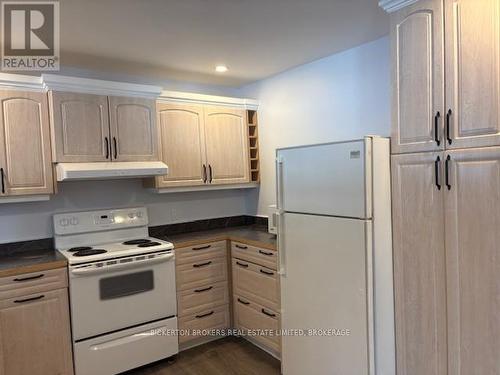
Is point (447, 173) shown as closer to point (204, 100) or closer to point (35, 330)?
point (204, 100)

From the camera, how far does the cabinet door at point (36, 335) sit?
238 cm

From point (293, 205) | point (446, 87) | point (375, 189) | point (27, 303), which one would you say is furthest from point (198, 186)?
point (446, 87)

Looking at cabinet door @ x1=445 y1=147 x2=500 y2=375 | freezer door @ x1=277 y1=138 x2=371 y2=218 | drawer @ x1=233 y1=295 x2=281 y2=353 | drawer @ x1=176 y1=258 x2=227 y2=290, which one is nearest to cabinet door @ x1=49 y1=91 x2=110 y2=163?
drawer @ x1=176 y1=258 x2=227 y2=290

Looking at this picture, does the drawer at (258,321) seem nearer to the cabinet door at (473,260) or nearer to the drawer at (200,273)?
the drawer at (200,273)

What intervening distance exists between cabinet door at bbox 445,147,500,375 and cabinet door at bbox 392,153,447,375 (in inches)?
2.3

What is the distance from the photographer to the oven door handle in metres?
2.55

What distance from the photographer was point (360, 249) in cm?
209

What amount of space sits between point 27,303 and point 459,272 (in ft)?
8.64

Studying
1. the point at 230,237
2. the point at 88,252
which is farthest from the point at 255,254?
the point at 88,252

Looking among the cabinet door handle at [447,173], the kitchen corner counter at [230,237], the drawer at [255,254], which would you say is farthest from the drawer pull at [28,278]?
the cabinet door handle at [447,173]

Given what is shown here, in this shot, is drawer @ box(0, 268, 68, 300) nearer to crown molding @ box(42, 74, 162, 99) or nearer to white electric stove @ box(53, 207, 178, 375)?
white electric stove @ box(53, 207, 178, 375)

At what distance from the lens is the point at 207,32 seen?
2.45 m

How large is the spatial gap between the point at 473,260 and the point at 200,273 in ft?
7.14

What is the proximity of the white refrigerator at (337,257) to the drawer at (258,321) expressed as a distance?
12.1 inches
